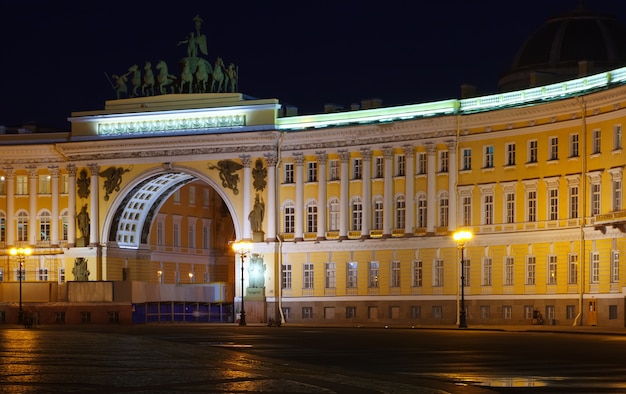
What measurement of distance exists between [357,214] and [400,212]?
338 cm

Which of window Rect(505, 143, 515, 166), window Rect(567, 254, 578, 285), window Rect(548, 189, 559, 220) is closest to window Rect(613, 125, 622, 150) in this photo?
window Rect(548, 189, 559, 220)

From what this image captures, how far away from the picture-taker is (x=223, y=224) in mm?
120312

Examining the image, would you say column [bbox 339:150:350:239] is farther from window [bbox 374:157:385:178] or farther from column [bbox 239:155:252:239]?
column [bbox 239:155:252:239]

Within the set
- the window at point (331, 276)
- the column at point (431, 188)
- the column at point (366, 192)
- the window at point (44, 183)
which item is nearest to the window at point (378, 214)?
the column at point (366, 192)

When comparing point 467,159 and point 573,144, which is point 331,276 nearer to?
point 467,159

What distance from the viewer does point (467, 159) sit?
283 feet

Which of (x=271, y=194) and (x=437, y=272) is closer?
(x=437, y=272)

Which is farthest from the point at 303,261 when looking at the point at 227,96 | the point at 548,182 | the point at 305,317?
the point at 548,182

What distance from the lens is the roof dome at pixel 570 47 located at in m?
88.8

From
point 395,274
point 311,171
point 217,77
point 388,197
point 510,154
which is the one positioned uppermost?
point 217,77

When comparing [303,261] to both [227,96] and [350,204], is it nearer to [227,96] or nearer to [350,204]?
[350,204]

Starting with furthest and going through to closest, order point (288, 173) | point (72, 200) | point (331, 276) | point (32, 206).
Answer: point (32, 206)
point (72, 200)
point (288, 173)
point (331, 276)

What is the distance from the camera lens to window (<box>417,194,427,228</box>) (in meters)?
88.5

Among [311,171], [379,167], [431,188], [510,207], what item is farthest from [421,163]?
[311,171]
